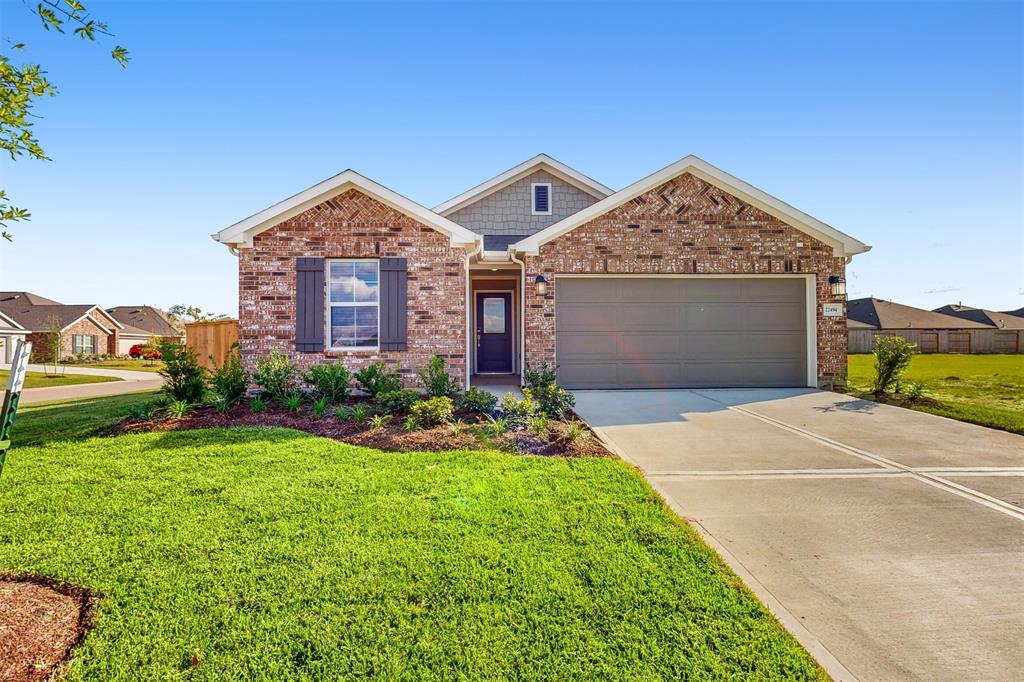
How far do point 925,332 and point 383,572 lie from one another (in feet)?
121

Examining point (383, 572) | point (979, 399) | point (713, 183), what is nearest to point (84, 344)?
point (713, 183)

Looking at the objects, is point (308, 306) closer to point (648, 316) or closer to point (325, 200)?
point (325, 200)

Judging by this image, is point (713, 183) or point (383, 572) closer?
point (383, 572)

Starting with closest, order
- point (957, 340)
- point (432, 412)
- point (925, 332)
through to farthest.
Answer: point (432, 412) → point (957, 340) → point (925, 332)

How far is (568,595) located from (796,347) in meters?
9.72

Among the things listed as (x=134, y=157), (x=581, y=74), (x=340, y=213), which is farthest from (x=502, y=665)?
(x=134, y=157)

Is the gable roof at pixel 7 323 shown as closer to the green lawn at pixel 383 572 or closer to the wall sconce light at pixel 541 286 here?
the green lawn at pixel 383 572

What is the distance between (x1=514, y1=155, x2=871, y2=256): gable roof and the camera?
961 cm

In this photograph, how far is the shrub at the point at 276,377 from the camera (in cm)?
773

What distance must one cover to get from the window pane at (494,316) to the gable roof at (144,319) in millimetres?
39379

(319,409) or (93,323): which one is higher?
→ (93,323)

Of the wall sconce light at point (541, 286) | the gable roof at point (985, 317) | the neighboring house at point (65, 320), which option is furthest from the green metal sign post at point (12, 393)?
the gable roof at point (985, 317)

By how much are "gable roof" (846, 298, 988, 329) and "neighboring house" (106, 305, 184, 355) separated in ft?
177

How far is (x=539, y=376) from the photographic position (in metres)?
8.94
